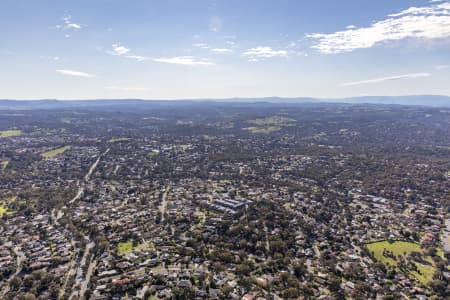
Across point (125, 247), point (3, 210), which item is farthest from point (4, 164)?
point (125, 247)

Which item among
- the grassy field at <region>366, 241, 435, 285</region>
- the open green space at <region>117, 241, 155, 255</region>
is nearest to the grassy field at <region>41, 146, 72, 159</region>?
the open green space at <region>117, 241, 155, 255</region>

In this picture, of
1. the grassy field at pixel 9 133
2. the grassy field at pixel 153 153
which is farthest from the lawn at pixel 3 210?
Result: the grassy field at pixel 9 133

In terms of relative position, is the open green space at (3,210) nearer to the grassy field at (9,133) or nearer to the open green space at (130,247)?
the open green space at (130,247)

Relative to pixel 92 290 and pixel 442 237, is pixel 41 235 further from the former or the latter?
pixel 442 237

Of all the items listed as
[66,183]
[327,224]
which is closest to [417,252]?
[327,224]

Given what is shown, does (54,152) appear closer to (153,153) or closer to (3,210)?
(153,153)

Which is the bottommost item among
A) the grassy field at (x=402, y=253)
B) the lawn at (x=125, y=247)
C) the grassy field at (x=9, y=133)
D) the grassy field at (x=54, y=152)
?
the grassy field at (x=402, y=253)
